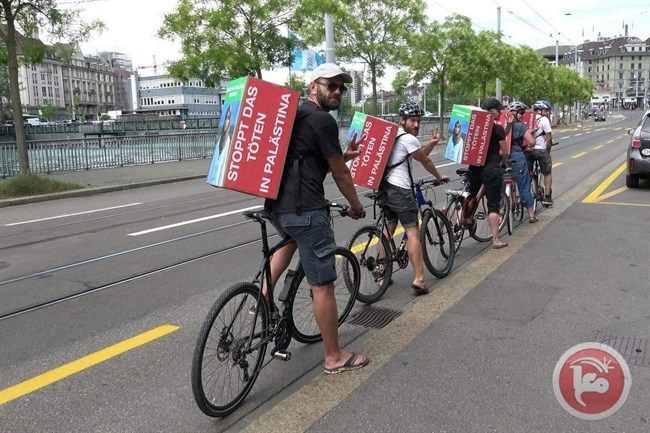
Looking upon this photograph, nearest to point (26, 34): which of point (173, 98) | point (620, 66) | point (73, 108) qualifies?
point (173, 98)

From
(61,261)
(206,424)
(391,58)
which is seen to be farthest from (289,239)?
(391,58)

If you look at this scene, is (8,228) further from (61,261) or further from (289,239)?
(289,239)

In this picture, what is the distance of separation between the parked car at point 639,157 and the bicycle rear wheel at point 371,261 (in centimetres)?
900

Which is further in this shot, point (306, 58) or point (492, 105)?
point (306, 58)

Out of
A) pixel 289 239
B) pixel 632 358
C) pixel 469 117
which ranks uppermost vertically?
pixel 469 117

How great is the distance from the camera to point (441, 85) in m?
35.8

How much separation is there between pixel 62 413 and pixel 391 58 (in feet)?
93.4

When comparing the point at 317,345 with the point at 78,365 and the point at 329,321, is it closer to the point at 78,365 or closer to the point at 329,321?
the point at 329,321

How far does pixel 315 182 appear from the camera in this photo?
11.5ft

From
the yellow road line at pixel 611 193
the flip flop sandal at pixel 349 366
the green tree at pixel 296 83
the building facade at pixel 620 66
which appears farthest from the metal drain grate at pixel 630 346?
the building facade at pixel 620 66

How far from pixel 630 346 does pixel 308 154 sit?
103 inches

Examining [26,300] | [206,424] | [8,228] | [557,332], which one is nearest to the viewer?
[206,424]

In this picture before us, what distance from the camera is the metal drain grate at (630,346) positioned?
387 cm

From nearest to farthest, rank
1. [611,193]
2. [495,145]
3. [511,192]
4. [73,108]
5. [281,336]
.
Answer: [281,336] → [495,145] → [511,192] → [611,193] → [73,108]
